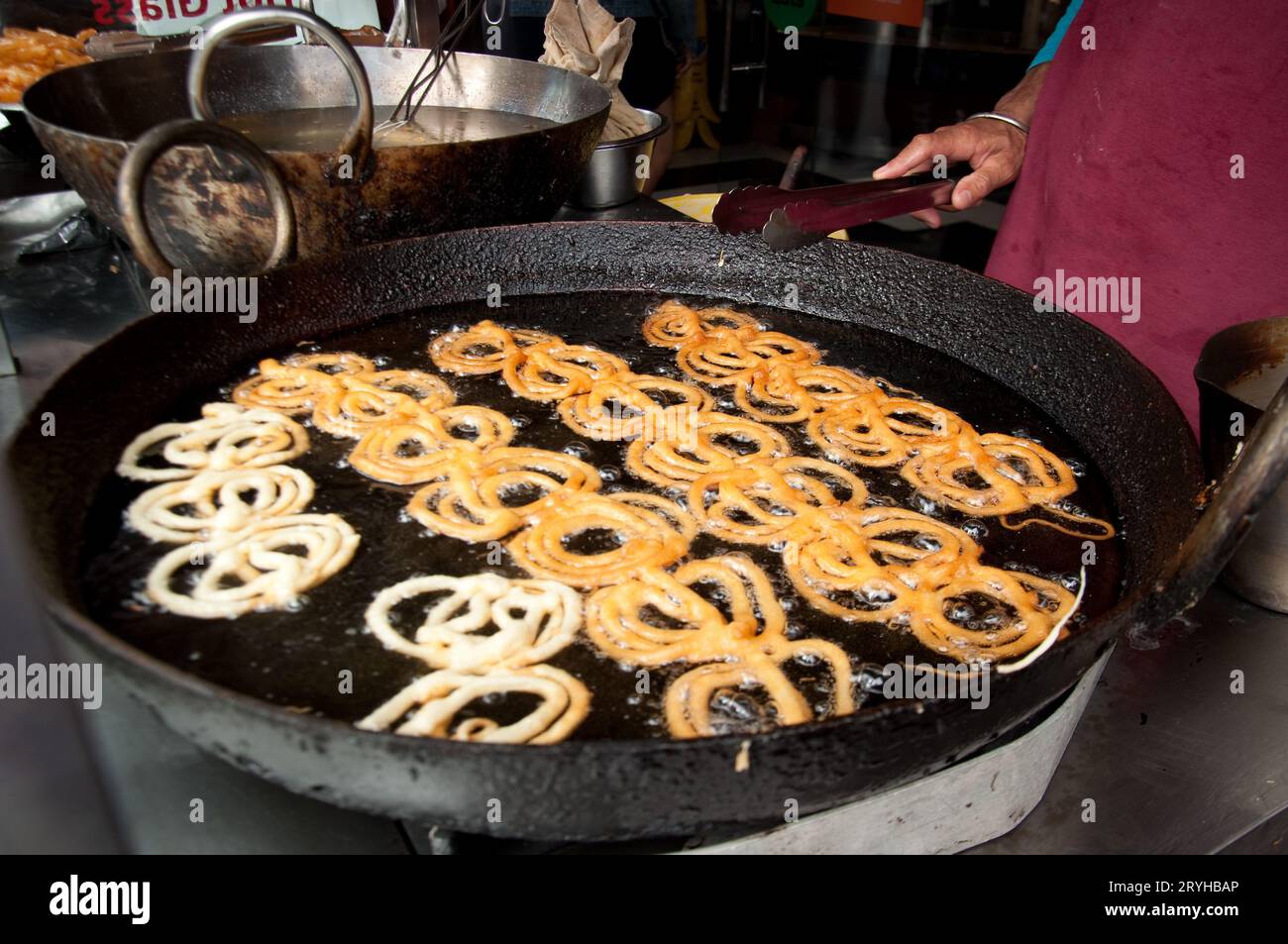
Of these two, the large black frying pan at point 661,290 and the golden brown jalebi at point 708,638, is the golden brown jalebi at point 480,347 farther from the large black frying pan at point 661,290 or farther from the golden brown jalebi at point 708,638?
the golden brown jalebi at point 708,638

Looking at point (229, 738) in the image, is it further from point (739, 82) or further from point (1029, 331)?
point (739, 82)

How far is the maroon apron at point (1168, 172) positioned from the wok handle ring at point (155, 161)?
2538 millimetres

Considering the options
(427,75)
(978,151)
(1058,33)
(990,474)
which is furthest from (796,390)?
(1058,33)

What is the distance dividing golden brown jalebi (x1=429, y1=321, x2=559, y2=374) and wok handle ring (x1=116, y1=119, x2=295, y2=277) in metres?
0.58

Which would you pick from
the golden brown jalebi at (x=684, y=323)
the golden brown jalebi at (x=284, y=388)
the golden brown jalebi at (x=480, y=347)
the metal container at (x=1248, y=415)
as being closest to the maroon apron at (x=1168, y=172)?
the metal container at (x=1248, y=415)

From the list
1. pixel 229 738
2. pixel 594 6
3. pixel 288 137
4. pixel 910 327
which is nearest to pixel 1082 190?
pixel 910 327

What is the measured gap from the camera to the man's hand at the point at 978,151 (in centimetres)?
288

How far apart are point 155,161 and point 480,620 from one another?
1264 millimetres

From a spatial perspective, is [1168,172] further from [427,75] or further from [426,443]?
[427,75]

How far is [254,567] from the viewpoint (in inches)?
73.3

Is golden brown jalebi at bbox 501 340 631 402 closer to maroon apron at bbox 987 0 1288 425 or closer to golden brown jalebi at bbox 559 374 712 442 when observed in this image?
golden brown jalebi at bbox 559 374 712 442

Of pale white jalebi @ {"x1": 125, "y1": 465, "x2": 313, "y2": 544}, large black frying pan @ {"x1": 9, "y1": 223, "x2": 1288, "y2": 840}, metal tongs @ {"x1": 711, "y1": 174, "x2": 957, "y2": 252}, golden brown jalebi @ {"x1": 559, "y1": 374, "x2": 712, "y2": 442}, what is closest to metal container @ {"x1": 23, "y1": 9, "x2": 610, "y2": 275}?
large black frying pan @ {"x1": 9, "y1": 223, "x2": 1288, "y2": 840}

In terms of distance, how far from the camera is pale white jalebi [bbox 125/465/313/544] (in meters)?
1.93

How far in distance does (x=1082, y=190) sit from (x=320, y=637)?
110 inches
